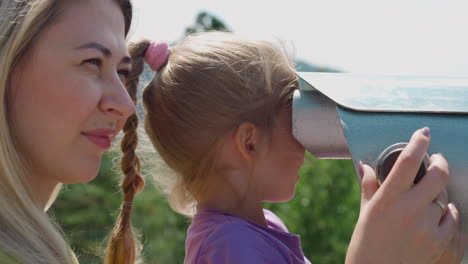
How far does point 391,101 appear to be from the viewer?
4.14 feet

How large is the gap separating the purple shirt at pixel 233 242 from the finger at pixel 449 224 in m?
0.43

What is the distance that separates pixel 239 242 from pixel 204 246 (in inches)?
3.8

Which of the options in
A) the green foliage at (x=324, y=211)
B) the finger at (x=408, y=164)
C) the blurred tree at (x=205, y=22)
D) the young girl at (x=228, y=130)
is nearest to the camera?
the finger at (x=408, y=164)

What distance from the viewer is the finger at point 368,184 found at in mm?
1264

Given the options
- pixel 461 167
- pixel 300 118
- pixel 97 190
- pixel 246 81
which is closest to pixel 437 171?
pixel 461 167

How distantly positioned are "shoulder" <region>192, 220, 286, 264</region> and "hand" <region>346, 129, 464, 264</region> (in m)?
0.27

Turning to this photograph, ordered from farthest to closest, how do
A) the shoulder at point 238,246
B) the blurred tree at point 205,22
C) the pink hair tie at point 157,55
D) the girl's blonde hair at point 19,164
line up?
the blurred tree at point 205,22 → the pink hair tie at point 157,55 → the shoulder at point 238,246 → the girl's blonde hair at point 19,164

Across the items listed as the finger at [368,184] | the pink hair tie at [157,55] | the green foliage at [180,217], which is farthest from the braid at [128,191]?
the green foliage at [180,217]

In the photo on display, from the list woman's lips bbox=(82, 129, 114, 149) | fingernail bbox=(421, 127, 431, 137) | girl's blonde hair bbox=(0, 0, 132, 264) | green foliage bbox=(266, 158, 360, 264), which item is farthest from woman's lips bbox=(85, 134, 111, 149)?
green foliage bbox=(266, 158, 360, 264)

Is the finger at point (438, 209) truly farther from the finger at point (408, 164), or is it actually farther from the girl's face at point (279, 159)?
the girl's face at point (279, 159)

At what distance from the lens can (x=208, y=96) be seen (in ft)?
5.69

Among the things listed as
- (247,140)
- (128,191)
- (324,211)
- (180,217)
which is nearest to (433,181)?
(247,140)

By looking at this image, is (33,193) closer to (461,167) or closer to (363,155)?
(363,155)

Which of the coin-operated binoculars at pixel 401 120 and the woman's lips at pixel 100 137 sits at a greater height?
the coin-operated binoculars at pixel 401 120
